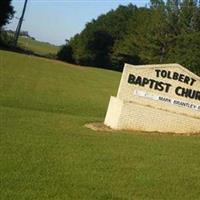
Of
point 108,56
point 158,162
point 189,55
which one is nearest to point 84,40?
point 108,56

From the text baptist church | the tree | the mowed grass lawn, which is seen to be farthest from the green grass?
the mowed grass lawn

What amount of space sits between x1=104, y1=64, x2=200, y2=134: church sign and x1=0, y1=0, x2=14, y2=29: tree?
5273cm

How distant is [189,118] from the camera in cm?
1702

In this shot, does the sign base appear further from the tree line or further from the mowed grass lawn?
the tree line

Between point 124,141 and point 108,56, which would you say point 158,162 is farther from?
point 108,56

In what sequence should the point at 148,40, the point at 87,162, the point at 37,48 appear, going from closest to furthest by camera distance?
the point at 87,162, the point at 148,40, the point at 37,48

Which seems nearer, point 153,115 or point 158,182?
point 158,182

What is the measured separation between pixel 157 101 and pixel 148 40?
69.3 meters

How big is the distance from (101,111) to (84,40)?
68816 millimetres

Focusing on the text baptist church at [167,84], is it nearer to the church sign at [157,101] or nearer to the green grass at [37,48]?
the church sign at [157,101]

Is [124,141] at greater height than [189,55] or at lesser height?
lesser

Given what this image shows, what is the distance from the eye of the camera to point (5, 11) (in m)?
69.1

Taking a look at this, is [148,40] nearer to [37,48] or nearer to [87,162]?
[37,48]

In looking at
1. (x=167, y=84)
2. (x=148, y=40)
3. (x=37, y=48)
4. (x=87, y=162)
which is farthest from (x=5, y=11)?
(x=87, y=162)
